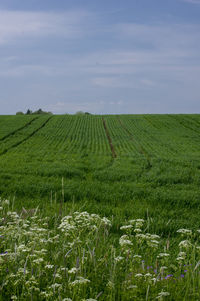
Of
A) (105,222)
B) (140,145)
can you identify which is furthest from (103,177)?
(140,145)

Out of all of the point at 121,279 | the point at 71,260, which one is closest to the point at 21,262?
the point at 71,260

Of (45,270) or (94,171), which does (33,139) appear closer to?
(94,171)

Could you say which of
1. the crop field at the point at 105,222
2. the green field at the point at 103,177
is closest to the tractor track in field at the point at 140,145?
the green field at the point at 103,177

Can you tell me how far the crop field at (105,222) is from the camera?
3.47 metres

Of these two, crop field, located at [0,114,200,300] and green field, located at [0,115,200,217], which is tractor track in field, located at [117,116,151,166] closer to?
green field, located at [0,115,200,217]

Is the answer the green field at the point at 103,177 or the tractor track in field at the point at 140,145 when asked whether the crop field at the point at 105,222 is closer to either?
the green field at the point at 103,177

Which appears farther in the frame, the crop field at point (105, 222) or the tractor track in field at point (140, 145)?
the tractor track in field at point (140, 145)

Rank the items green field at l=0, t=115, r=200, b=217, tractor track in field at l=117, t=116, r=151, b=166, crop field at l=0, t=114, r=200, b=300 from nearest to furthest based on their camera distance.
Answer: crop field at l=0, t=114, r=200, b=300 < green field at l=0, t=115, r=200, b=217 < tractor track in field at l=117, t=116, r=151, b=166

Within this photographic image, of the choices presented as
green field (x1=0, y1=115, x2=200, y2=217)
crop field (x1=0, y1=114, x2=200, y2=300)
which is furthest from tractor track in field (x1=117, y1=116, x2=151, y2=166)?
crop field (x1=0, y1=114, x2=200, y2=300)

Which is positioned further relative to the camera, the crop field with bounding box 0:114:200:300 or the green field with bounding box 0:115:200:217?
the green field with bounding box 0:115:200:217

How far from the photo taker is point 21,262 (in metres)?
3.69

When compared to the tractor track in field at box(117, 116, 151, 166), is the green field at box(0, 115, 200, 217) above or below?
below

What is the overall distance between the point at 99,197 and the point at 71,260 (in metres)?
6.68

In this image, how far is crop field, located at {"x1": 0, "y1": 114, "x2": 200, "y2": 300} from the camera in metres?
3.47
